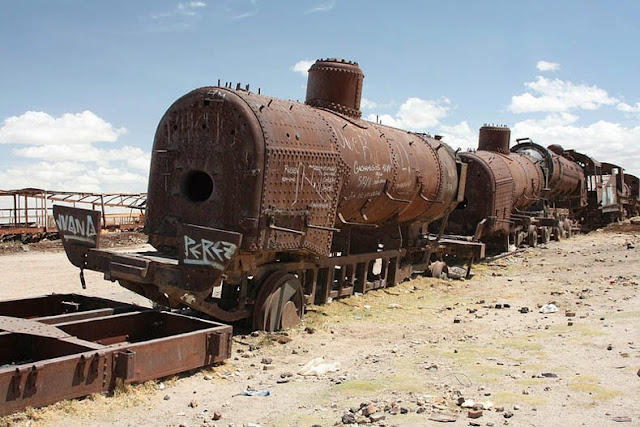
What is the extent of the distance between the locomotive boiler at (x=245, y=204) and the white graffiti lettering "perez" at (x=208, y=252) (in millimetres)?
11

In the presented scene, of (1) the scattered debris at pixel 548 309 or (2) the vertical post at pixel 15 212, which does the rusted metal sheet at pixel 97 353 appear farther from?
(2) the vertical post at pixel 15 212

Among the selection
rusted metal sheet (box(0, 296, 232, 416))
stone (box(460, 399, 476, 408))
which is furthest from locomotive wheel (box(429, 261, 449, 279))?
stone (box(460, 399, 476, 408))

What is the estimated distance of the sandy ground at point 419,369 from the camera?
16.1 feet

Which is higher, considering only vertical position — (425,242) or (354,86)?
(354,86)

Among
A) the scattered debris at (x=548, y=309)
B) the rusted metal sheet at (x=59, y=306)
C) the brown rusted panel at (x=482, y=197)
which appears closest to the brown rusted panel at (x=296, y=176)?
the rusted metal sheet at (x=59, y=306)

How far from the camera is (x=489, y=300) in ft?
37.1

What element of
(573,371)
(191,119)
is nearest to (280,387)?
(573,371)

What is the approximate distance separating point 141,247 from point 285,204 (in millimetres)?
13194

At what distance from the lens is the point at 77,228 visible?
26.1 ft

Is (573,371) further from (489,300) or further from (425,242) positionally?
(425,242)

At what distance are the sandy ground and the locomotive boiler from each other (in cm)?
74

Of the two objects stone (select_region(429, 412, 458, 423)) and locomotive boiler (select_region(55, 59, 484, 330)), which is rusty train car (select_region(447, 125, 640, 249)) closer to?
locomotive boiler (select_region(55, 59, 484, 330))

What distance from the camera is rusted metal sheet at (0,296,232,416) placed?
15.2ft

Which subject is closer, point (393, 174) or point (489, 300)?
point (393, 174)
